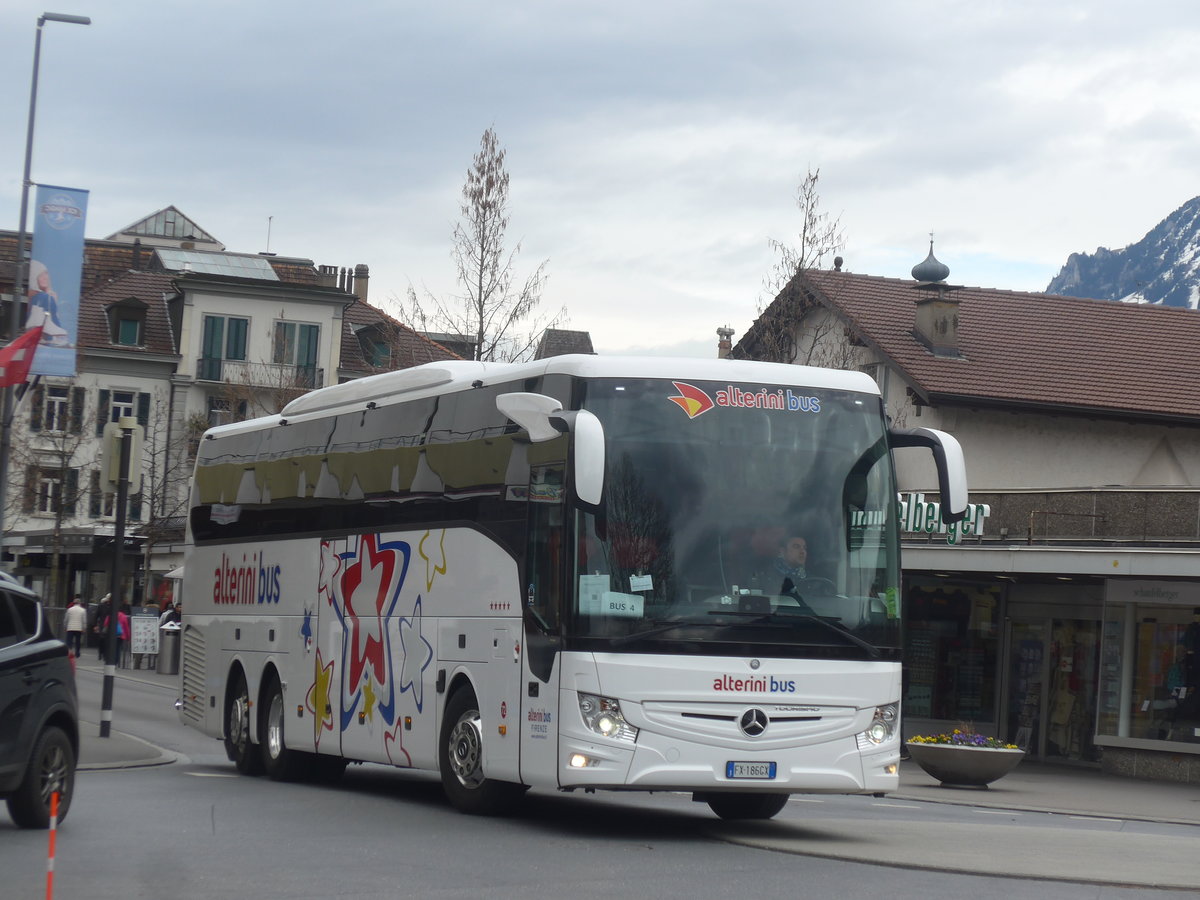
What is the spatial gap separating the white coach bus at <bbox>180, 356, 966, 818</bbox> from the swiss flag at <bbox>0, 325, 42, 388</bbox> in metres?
9.64

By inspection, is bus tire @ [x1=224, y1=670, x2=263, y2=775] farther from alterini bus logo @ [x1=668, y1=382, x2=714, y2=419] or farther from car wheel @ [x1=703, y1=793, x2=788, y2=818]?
alterini bus logo @ [x1=668, y1=382, x2=714, y2=419]

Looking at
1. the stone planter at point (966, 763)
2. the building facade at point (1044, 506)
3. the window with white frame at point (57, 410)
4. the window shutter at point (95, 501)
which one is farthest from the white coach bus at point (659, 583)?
the window shutter at point (95, 501)

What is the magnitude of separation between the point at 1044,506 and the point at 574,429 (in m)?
19.4

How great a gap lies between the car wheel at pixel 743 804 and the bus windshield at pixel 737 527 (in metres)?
2.45

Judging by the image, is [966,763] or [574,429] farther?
[966,763]

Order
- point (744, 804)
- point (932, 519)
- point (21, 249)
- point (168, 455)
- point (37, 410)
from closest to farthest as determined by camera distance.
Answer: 1. point (744, 804)
2. point (21, 249)
3. point (932, 519)
4. point (37, 410)
5. point (168, 455)

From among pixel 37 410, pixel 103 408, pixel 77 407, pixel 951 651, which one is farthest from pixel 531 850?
pixel 103 408

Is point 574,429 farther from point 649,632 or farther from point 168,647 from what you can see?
point 168,647

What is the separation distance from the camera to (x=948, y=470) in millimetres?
13953

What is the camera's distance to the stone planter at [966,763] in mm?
25484

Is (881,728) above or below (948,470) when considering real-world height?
below

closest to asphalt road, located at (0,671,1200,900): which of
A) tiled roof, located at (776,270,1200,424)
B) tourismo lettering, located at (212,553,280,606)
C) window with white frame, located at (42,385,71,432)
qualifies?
tourismo lettering, located at (212,553,280,606)

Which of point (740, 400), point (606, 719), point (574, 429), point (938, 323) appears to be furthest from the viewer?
point (938, 323)

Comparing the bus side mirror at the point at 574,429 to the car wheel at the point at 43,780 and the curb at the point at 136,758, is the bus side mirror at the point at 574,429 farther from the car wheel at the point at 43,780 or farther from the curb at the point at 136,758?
the curb at the point at 136,758
